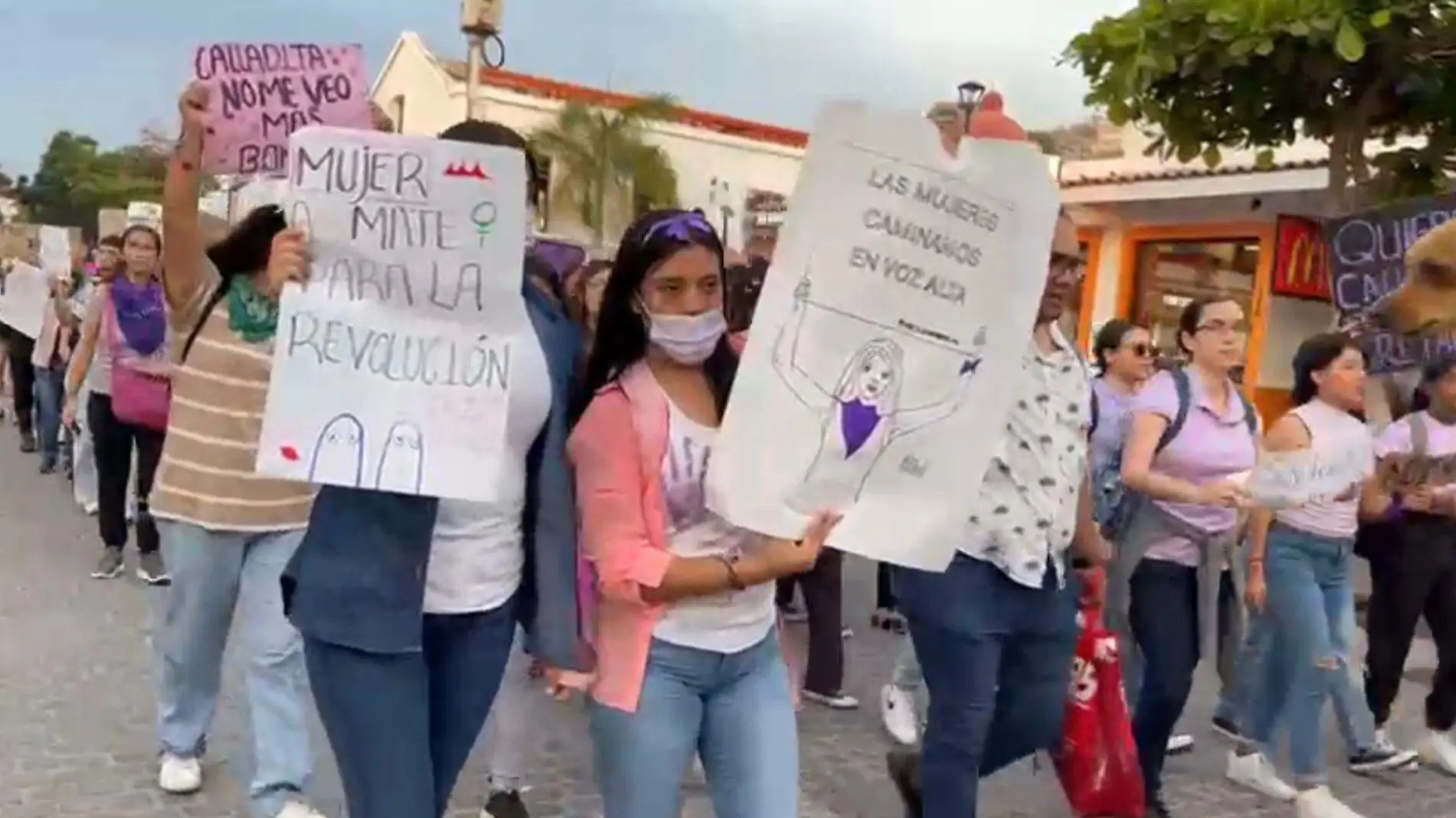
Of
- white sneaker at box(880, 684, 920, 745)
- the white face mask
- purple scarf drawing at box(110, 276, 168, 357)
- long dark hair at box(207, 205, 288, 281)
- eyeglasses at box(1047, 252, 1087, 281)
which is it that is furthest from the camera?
purple scarf drawing at box(110, 276, 168, 357)

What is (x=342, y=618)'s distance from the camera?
280 centimetres

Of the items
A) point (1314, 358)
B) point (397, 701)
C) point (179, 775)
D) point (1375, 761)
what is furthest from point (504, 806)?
point (1375, 761)

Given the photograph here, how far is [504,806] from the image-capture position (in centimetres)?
470

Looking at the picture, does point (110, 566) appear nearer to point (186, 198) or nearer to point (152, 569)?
point (152, 569)

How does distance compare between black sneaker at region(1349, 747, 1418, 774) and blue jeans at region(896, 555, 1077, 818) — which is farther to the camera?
black sneaker at region(1349, 747, 1418, 774)

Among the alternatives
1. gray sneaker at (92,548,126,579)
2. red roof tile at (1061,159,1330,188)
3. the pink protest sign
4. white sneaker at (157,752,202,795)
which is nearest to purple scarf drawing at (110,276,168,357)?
gray sneaker at (92,548,126,579)

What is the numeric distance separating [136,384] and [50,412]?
21.7 feet

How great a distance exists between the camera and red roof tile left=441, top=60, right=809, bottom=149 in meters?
33.6

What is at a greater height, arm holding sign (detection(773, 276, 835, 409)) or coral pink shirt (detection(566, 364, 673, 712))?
arm holding sign (detection(773, 276, 835, 409))

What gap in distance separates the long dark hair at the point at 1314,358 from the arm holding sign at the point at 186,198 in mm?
3733

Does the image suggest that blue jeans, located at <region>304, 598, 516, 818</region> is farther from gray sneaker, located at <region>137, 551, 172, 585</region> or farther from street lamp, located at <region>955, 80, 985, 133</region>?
gray sneaker, located at <region>137, 551, 172, 585</region>

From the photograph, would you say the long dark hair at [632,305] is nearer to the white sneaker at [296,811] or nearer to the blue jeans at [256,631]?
the blue jeans at [256,631]

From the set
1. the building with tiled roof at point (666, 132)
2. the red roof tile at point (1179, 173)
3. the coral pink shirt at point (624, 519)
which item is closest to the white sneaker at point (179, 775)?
the coral pink shirt at point (624, 519)

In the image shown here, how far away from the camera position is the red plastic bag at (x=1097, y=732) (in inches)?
185
